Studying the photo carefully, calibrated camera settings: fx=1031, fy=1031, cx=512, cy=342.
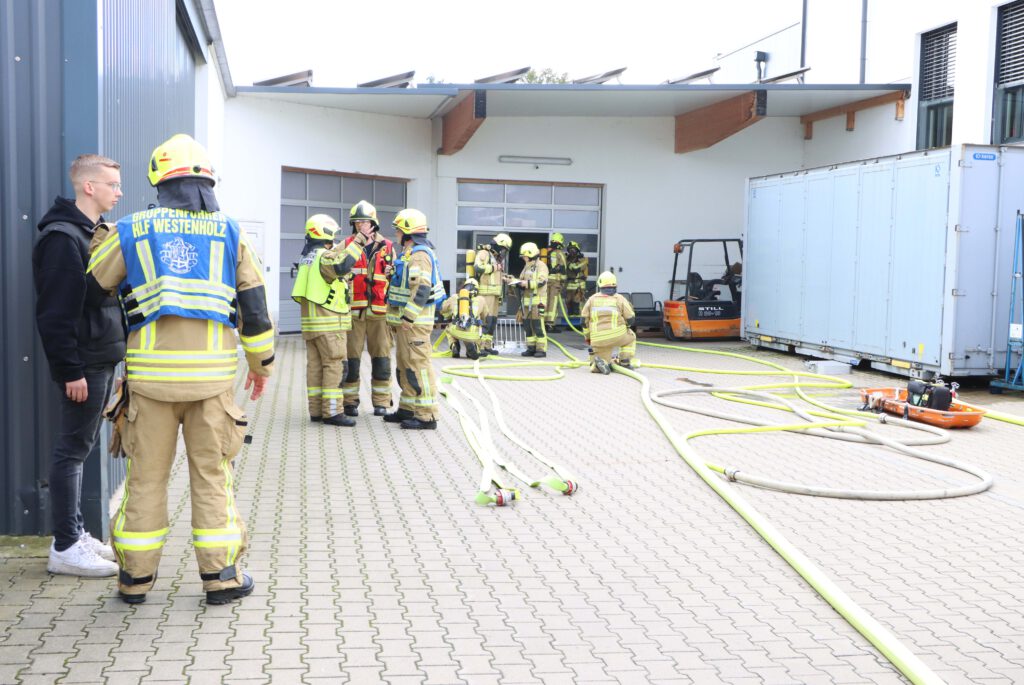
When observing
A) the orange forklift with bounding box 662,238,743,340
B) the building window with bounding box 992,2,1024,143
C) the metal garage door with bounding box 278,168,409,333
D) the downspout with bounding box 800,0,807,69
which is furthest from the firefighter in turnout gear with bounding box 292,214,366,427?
the downspout with bounding box 800,0,807,69

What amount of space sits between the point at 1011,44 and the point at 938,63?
2.52m

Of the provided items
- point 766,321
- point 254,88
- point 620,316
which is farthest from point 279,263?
point 766,321

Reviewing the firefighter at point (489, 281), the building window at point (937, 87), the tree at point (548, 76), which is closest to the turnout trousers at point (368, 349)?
the firefighter at point (489, 281)

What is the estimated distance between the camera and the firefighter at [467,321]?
15.7 meters

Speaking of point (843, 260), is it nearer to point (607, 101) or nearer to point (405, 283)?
point (607, 101)

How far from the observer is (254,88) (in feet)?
58.6

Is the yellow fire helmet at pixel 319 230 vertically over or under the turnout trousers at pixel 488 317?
over

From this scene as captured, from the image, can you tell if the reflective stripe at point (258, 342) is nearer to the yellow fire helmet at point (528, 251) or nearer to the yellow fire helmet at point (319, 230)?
the yellow fire helmet at point (319, 230)

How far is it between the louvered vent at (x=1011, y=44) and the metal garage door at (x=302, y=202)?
11.7 m

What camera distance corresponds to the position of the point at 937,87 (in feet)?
62.9

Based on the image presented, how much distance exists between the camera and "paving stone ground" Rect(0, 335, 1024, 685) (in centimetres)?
411

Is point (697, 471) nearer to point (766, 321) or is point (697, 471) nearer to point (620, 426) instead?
point (620, 426)

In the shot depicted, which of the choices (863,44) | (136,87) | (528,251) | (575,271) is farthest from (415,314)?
(863,44)

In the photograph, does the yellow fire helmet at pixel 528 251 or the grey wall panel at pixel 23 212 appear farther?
the yellow fire helmet at pixel 528 251
